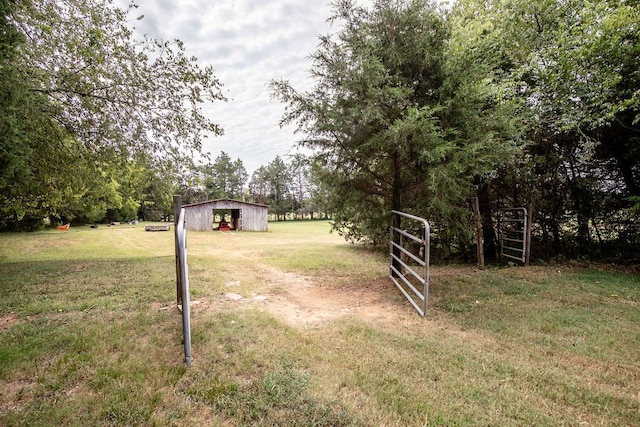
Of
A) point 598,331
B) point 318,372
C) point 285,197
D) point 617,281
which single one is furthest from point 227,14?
point 285,197

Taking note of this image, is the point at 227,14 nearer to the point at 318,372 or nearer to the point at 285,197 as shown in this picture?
the point at 318,372

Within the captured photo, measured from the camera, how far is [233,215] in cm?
2683

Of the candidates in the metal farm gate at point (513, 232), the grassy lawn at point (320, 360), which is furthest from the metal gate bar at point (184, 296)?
the metal farm gate at point (513, 232)

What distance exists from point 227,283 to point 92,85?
17.2 feet

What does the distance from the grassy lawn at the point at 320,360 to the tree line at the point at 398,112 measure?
226 cm

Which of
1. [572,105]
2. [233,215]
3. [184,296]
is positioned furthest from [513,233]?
[233,215]

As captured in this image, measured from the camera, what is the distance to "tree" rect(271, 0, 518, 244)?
483 cm

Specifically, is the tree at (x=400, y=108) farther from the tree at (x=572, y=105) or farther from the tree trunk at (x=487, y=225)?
the tree trunk at (x=487, y=225)

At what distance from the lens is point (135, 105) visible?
22.4 ft

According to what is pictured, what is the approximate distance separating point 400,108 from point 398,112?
8 cm

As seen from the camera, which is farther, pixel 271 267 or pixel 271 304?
pixel 271 267

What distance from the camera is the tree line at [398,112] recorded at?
16.5ft

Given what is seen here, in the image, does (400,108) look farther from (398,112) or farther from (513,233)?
(513,233)

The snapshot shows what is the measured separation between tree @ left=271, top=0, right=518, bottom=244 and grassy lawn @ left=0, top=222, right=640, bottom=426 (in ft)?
7.51
